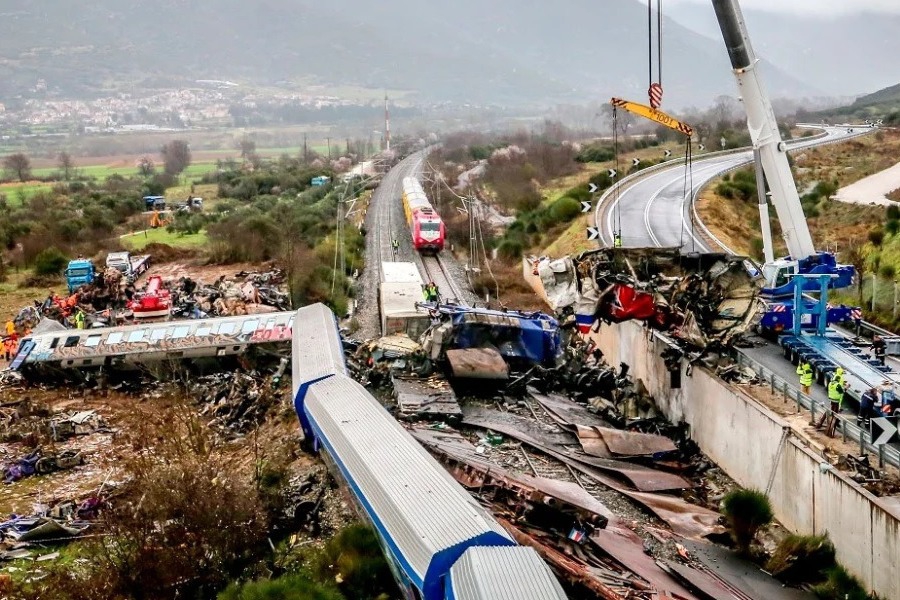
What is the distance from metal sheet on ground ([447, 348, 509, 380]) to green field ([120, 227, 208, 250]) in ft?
Result: 120

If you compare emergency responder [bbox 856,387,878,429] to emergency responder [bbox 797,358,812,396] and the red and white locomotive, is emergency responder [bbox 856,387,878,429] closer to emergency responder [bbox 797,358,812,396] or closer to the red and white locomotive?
emergency responder [bbox 797,358,812,396]

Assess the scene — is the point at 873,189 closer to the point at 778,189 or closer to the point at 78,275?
the point at 778,189

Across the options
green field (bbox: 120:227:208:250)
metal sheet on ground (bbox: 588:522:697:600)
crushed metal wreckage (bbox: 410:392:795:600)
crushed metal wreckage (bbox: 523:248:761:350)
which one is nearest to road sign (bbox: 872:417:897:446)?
crushed metal wreckage (bbox: 410:392:795:600)

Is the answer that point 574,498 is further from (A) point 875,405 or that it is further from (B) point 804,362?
(B) point 804,362

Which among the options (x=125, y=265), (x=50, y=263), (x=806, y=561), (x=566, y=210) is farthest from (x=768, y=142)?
(x=50, y=263)

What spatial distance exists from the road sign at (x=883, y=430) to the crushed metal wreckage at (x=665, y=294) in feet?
20.0

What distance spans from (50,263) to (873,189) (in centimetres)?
4660

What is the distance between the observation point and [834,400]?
18766mm

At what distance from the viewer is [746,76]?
23062 mm

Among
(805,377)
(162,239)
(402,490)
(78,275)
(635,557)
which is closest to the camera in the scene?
(402,490)

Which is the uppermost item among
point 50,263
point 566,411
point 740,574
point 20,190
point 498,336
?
point 20,190

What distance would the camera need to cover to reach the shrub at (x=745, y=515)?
17.3 m

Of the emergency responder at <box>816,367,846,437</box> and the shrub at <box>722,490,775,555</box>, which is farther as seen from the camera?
the emergency responder at <box>816,367,846,437</box>

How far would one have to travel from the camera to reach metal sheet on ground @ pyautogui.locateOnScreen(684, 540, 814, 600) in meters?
15.7
